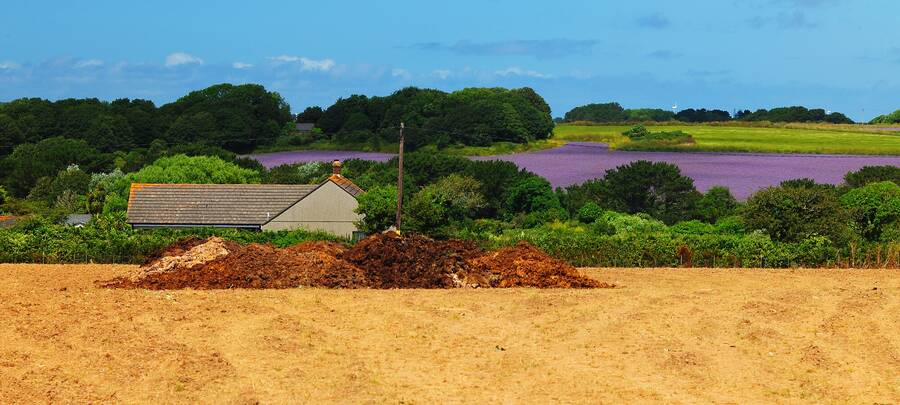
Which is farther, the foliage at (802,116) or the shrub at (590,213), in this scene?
the foliage at (802,116)

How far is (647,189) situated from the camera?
6956cm

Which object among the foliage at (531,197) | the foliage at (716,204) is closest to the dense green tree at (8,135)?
the foliage at (531,197)

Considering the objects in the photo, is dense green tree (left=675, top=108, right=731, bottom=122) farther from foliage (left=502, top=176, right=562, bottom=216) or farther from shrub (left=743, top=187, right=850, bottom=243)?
shrub (left=743, top=187, right=850, bottom=243)

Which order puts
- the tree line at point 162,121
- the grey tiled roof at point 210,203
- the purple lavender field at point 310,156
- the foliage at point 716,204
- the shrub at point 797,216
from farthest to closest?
1. the tree line at point 162,121
2. the purple lavender field at point 310,156
3. the foliage at point 716,204
4. the grey tiled roof at point 210,203
5. the shrub at point 797,216

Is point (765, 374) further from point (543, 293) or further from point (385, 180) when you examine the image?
point (385, 180)

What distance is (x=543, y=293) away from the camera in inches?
1305

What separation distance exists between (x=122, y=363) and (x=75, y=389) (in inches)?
72.7

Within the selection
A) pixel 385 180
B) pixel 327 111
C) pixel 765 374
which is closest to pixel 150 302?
pixel 765 374

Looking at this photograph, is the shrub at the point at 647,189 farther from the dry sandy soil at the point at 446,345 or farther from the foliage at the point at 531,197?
the dry sandy soil at the point at 446,345

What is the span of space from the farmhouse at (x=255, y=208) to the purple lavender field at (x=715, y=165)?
19966 millimetres

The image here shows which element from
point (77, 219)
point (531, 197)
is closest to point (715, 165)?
point (531, 197)

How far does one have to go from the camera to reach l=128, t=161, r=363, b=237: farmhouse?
54.7 m

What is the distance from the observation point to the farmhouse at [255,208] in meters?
54.7

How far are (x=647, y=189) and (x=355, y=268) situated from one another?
122ft
